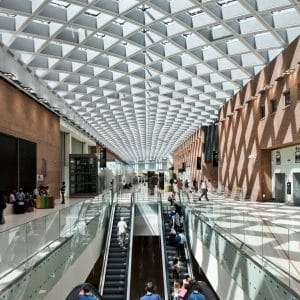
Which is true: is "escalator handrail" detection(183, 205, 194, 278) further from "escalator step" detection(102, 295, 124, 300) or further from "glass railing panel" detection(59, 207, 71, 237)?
"glass railing panel" detection(59, 207, 71, 237)

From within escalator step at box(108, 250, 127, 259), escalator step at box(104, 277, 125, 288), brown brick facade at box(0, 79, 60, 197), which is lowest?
escalator step at box(104, 277, 125, 288)

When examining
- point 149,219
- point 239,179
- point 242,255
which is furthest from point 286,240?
point 239,179

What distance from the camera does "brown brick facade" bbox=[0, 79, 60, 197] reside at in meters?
22.4

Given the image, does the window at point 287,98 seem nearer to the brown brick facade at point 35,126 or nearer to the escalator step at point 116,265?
the escalator step at point 116,265

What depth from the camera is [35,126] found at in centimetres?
2872

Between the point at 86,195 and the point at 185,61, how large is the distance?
72.3 feet

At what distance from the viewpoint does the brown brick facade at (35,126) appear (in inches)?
880

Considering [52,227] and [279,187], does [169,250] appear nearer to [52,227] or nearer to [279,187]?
[279,187]

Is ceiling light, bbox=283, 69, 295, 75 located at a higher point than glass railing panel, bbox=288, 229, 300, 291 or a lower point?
higher

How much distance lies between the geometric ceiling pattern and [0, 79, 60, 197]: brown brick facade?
1950mm

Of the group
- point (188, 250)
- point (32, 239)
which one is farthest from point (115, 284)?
point (32, 239)

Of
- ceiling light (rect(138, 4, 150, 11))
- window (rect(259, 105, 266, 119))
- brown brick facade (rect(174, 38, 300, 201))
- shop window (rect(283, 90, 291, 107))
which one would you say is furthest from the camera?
window (rect(259, 105, 266, 119))

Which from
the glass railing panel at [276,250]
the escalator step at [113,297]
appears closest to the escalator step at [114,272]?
the escalator step at [113,297]

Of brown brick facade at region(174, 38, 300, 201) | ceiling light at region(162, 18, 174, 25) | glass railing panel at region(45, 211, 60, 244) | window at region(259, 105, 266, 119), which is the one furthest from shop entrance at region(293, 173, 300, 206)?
glass railing panel at region(45, 211, 60, 244)
